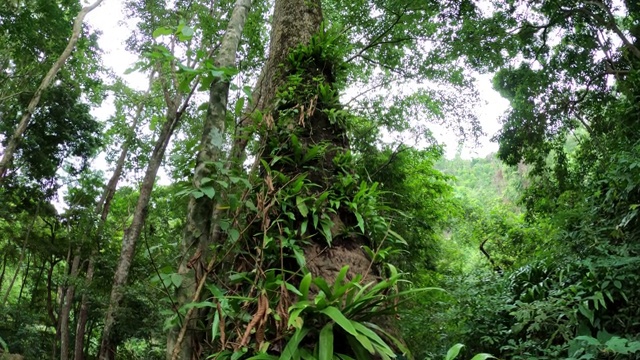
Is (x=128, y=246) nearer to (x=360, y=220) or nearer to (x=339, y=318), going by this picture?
(x=360, y=220)

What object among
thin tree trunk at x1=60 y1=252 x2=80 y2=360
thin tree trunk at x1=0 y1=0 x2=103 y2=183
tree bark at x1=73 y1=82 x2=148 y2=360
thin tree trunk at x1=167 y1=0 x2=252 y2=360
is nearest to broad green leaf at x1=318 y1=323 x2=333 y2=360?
thin tree trunk at x1=167 y1=0 x2=252 y2=360

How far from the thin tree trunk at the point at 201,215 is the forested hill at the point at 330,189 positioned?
0.04ft

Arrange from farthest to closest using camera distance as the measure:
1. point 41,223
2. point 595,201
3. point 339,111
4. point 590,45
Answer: point 41,223, point 590,45, point 595,201, point 339,111

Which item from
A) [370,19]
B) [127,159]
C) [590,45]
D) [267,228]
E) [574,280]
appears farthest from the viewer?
[127,159]

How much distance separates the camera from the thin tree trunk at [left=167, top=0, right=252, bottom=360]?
1943mm

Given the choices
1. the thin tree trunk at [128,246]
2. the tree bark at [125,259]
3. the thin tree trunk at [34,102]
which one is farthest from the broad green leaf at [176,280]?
the thin tree trunk at [34,102]

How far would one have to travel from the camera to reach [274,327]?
188cm

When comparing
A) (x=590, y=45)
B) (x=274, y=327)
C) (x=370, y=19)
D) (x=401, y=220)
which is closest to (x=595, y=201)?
(x=401, y=220)

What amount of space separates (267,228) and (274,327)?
0.62 m

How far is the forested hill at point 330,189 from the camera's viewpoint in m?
2.06

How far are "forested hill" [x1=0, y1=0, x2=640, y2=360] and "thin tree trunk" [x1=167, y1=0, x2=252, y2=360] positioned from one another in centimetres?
1

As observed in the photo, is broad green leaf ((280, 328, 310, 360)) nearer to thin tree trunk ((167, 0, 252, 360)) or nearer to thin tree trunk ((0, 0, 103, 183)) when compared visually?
thin tree trunk ((167, 0, 252, 360))

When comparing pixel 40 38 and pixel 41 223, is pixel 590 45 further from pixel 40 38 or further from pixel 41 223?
pixel 41 223

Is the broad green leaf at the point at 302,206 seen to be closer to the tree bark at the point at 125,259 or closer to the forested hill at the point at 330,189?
the forested hill at the point at 330,189
